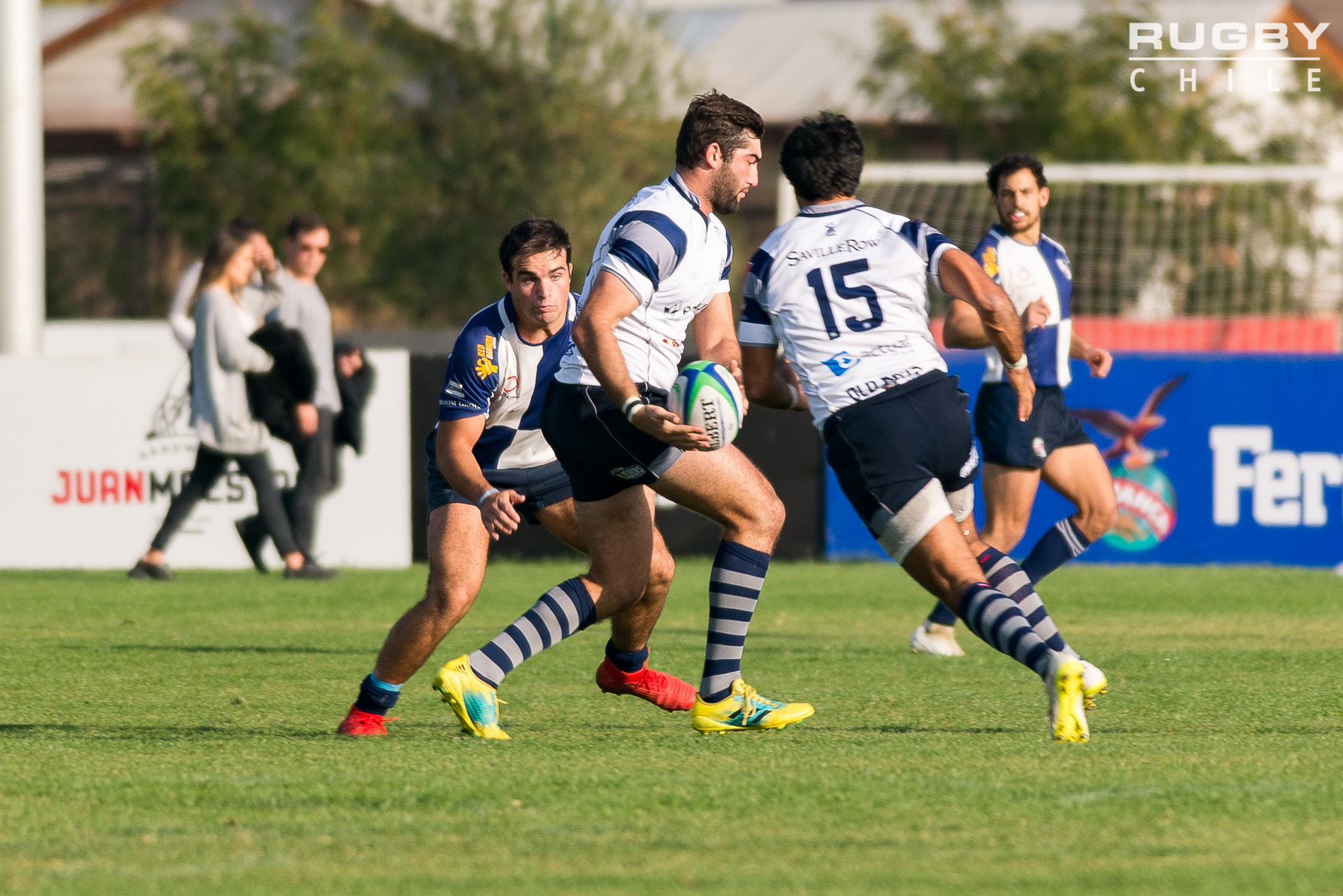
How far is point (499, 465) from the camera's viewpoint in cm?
654

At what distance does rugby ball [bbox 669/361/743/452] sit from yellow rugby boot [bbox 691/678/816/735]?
84 centimetres

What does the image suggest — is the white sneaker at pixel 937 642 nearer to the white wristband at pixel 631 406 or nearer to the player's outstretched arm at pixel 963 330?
the player's outstretched arm at pixel 963 330

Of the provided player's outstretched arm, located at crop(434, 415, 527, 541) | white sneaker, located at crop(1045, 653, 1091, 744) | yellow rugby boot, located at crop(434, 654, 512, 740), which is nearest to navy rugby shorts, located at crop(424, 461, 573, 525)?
player's outstretched arm, located at crop(434, 415, 527, 541)

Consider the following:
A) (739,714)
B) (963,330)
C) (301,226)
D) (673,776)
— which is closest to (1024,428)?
(963,330)

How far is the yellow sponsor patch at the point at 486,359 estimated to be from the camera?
6.22 meters

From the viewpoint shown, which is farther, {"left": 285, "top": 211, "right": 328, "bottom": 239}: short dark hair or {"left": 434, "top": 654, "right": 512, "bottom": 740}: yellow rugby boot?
{"left": 285, "top": 211, "right": 328, "bottom": 239}: short dark hair

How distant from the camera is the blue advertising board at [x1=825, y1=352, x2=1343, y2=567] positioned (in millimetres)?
12789

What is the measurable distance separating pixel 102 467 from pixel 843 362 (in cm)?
819

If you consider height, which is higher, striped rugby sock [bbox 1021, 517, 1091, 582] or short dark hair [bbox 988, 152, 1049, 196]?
short dark hair [bbox 988, 152, 1049, 196]

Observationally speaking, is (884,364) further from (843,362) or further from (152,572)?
(152,572)

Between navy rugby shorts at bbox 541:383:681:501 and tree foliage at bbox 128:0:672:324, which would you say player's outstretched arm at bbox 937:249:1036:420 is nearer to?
navy rugby shorts at bbox 541:383:681:501

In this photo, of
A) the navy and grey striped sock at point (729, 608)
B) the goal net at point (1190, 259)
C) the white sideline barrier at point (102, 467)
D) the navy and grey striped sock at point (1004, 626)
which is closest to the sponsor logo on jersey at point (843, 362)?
the navy and grey striped sock at point (729, 608)

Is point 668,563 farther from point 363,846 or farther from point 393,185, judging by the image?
point 393,185

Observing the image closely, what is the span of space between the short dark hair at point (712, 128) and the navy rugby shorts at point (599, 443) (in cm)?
74
